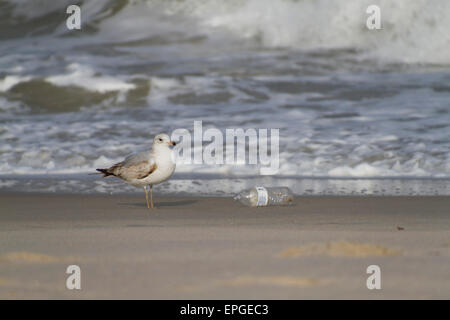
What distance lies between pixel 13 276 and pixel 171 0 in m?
12.0

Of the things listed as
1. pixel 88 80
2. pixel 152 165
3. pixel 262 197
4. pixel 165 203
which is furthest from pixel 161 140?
pixel 88 80

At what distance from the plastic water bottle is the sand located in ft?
0.44

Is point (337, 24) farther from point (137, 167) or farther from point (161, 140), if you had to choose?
point (137, 167)

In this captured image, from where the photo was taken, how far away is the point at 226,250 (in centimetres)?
312

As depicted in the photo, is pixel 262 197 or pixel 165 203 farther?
pixel 165 203

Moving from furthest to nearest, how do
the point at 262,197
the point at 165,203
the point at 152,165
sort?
the point at 165,203 < the point at 152,165 < the point at 262,197

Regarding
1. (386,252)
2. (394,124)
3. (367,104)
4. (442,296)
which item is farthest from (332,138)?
(442,296)

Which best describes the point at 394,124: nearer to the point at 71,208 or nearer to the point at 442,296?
the point at 71,208

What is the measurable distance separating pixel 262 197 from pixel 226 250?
190 centimetres

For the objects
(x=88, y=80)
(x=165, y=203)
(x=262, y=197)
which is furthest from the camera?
(x=88, y=80)

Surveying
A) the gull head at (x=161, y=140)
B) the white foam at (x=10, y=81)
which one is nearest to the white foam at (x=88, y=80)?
the white foam at (x=10, y=81)

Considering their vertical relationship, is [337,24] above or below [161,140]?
above

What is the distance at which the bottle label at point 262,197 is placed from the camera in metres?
4.99

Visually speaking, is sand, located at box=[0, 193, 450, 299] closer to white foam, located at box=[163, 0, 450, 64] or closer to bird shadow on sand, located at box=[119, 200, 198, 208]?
bird shadow on sand, located at box=[119, 200, 198, 208]
